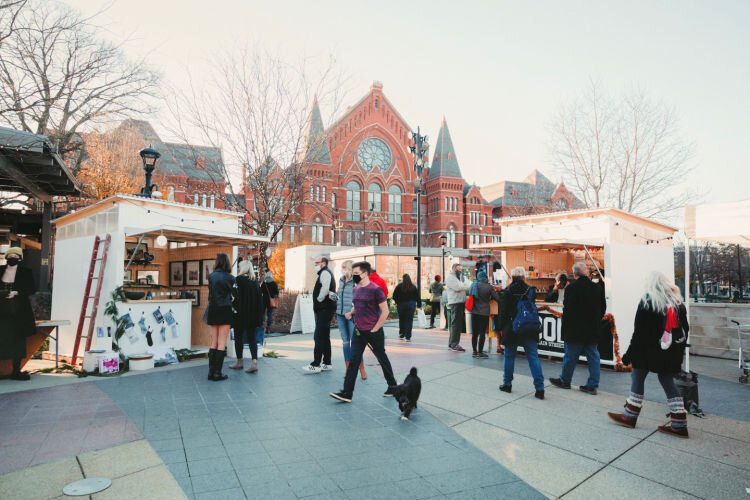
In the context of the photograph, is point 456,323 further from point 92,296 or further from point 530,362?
point 92,296

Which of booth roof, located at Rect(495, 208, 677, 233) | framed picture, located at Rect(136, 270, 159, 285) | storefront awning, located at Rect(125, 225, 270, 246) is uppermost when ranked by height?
booth roof, located at Rect(495, 208, 677, 233)

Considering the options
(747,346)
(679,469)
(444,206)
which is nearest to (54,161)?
(679,469)

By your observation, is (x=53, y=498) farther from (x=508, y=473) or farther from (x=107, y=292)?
(x=107, y=292)

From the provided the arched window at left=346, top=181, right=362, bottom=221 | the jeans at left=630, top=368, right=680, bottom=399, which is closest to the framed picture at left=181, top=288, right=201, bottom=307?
the jeans at left=630, top=368, right=680, bottom=399

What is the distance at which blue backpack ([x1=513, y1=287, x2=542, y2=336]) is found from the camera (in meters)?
6.48

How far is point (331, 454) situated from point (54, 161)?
8686mm

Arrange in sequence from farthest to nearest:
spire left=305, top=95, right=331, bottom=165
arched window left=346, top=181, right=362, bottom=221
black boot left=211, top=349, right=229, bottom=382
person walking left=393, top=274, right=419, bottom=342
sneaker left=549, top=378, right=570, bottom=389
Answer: arched window left=346, top=181, right=362, bottom=221 < spire left=305, top=95, right=331, bottom=165 < person walking left=393, top=274, right=419, bottom=342 < black boot left=211, top=349, right=229, bottom=382 < sneaker left=549, top=378, right=570, bottom=389

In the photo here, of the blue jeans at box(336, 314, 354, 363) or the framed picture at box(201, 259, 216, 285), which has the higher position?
the framed picture at box(201, 259, 216, 285)

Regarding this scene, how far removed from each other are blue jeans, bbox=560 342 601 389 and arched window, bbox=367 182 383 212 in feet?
172

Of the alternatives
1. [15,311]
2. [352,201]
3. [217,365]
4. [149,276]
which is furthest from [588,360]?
[352,201]

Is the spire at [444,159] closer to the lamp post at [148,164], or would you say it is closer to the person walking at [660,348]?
the lamp post at [148,164]

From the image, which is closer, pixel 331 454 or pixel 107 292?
pixel 331 454

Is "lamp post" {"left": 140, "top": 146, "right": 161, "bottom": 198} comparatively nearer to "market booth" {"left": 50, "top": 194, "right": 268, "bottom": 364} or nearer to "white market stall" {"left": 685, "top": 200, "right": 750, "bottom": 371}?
"market booth" {"left": 50, "top": 194, "right": 268, "bottom": 364}

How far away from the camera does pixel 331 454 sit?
14.0 feet
